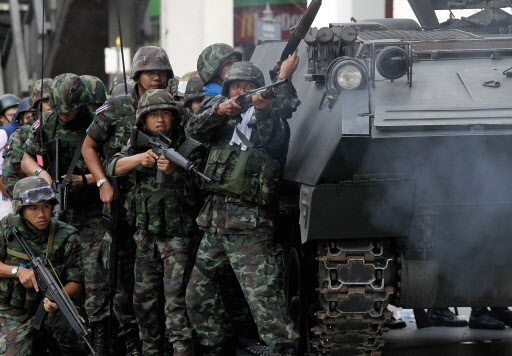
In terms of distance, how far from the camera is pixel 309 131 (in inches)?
280

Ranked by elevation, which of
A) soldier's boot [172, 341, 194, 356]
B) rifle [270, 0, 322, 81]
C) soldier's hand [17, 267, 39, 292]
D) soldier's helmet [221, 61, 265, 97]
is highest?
rifle [270, 0, 322, 81]

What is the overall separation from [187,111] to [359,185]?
166cm

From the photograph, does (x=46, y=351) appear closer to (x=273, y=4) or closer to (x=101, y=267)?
(x=101, y=267)

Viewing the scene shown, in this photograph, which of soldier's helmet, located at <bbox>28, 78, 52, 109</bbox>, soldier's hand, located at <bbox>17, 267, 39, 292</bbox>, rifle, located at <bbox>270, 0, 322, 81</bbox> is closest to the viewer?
rifle, located at <bbox>270, 0, 322, 81</bbox>

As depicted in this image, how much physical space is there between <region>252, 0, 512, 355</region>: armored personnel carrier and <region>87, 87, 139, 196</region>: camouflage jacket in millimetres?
1382

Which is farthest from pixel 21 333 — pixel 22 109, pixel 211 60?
pixel 22 109

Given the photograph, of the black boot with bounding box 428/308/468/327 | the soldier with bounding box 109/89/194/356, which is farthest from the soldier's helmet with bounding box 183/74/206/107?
the black boot with bounding box 428/308/468/327

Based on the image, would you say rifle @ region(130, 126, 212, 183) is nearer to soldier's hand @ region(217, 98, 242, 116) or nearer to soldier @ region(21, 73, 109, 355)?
soldier's hand @ region(217, 98, 242, 116)

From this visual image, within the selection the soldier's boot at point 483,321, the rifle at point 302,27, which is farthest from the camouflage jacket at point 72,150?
the soldier's boot at point 483,321

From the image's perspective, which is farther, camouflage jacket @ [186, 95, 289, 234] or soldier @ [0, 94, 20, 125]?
soldier @ [0, 94, 20, 125]

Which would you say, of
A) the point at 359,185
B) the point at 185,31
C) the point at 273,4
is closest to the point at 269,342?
the point at 359,185

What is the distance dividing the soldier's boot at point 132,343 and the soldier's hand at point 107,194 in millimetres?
900

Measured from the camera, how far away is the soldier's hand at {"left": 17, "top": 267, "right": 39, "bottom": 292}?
23.3ft

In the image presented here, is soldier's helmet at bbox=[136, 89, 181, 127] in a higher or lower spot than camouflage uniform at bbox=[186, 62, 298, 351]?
higher
